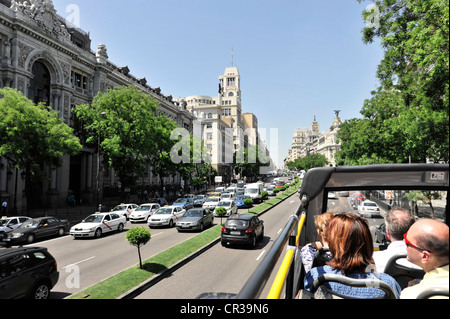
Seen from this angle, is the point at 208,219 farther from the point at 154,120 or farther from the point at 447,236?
the point at 447,236

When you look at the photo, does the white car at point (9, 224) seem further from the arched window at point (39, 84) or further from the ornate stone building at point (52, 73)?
the arched window at point (39, 84)

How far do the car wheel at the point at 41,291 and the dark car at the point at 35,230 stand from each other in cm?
1023

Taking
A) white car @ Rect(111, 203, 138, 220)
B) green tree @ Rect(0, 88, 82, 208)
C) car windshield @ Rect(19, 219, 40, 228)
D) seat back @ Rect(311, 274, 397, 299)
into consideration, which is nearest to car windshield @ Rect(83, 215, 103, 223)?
car windshield @ Rect(19, 219, 40, 228)

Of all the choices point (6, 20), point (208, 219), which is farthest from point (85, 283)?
point (6, 20)

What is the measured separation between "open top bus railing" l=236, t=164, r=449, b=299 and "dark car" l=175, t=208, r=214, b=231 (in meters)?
16.0

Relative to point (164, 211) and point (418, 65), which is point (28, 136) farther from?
point (418, 65)

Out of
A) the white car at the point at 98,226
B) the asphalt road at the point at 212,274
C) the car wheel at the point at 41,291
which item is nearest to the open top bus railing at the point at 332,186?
the asphalt road at the point at 212,274

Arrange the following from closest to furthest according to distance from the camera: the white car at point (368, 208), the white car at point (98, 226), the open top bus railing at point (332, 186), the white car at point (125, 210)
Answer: the open top bus railing at point (332, 186) → the white car at point (368, 208) → the white car at point (98, 226) → the white car at point (125, 210)

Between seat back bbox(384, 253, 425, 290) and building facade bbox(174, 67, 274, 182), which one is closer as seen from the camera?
seat back bbox(384, 253, 425, 290)

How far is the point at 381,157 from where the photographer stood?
27453 millimetres

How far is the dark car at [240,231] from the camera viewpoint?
15.2 m

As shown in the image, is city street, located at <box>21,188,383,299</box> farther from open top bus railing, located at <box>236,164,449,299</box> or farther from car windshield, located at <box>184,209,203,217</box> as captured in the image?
car windshield, located at <box>184,209,203,217</box>

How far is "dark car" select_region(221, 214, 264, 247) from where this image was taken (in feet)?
49.9

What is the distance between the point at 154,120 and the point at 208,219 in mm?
15992
